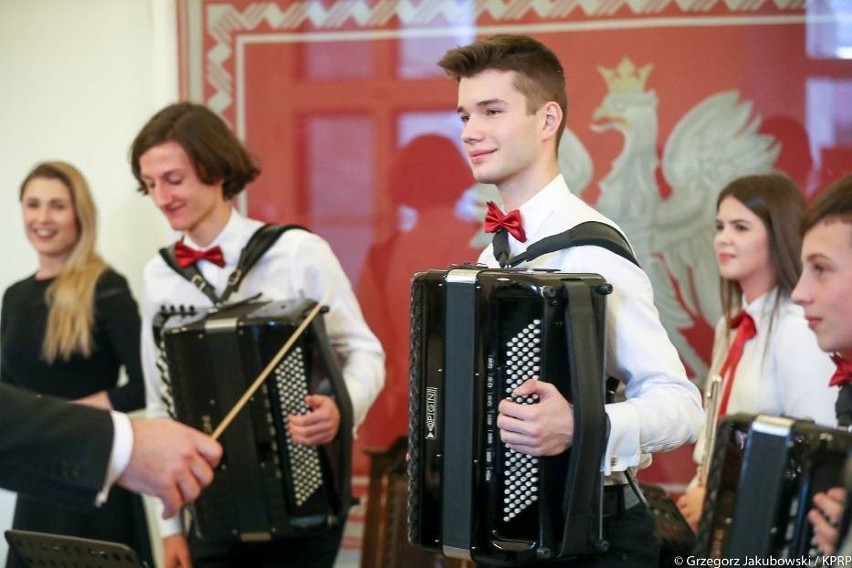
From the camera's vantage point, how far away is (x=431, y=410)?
244cm

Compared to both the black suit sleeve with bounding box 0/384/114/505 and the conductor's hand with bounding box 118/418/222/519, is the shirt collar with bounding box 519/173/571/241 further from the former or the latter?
the black suit sleeve with bounding box 0/384/114/505

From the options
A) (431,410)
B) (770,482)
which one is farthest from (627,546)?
(770,482)

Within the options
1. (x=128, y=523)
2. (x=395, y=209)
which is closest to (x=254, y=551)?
(x=128, y=523)

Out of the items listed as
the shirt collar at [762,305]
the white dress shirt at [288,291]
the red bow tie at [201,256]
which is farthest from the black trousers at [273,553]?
the shirt collar at [762,305]

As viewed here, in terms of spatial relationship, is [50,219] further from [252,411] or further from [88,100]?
[252,411]

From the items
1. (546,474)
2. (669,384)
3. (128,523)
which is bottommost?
(128,523)

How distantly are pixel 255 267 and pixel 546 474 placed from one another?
4.40 feet

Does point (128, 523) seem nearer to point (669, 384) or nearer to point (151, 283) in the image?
point (151, 283)

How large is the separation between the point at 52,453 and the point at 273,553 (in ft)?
4.40

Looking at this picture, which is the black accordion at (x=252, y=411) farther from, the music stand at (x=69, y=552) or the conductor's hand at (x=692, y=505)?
the conductor's hand at (x=692, y=505)

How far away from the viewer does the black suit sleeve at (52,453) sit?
1924 mm

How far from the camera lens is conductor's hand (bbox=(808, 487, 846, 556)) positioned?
178 centimetres

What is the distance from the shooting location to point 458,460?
7.88 ft

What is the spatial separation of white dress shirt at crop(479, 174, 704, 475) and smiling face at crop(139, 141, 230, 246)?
1257mm
